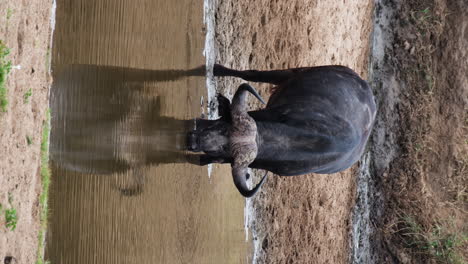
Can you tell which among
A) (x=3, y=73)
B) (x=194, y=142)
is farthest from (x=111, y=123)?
(x=3, y=73)

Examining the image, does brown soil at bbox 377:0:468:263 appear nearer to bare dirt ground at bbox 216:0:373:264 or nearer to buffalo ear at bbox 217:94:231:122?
bare dirt ground at bbox 216:0:373:264

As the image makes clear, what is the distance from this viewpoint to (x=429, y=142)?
6375mm

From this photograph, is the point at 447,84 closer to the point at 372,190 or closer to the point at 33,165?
the point at 372,190

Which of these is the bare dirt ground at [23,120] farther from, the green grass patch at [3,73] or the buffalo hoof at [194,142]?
the buffalo hoof at [194,142]

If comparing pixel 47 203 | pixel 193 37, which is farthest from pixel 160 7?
pixel 47 203

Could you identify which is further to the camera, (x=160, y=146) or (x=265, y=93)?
(x=265, y=93)

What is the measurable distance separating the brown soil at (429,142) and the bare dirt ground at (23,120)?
4.93 metres

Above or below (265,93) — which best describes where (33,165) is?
below

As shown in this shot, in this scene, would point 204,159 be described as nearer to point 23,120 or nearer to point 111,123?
point 111,123

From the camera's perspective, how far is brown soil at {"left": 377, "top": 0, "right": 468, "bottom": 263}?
6.29m

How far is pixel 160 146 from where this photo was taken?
364 cm

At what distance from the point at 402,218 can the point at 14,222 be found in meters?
5.11

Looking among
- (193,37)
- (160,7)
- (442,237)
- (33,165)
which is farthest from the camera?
(442,237)

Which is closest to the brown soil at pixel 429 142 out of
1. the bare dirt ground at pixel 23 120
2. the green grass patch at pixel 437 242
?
the green grass patch at pixel 437 242
